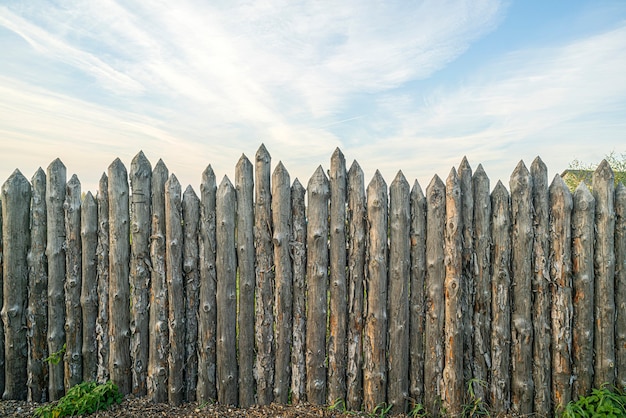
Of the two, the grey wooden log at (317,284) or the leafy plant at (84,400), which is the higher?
the grey wooden log at (317,284)

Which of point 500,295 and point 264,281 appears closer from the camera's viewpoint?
point 500,295

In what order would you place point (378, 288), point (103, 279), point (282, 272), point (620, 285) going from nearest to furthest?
point (378, 288) < point (282, 272) < point (620, 285) < point (103, 279)

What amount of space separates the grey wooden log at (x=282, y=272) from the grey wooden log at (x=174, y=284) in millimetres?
1094

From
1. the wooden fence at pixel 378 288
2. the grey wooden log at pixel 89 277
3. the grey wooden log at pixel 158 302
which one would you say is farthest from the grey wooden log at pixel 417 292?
the grey wooden log at pixel 89 277

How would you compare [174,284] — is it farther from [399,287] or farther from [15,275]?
[399,287]

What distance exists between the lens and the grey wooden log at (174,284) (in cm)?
537

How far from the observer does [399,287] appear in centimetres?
A: 508

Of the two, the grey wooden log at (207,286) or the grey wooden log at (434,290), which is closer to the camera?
the grey wooden log at (434,290)

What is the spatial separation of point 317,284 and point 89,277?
9.06 ft

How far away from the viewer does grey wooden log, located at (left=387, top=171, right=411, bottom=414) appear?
5.08 metres

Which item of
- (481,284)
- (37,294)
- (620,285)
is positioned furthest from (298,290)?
(620,285)

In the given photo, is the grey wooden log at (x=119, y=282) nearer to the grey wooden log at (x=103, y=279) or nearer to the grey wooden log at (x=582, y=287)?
the grey wooden log at (x=103, y=279)

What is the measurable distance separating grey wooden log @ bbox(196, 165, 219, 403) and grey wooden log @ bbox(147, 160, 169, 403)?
0.44 metres

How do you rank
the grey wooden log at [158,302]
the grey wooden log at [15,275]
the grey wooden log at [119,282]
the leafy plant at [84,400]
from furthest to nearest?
1. the grey wooden log at [15,275]
2. the grey wooden log at [119,282]
3. the grey wooden log at [158,302]
4. the leafy plant at [84,400]
